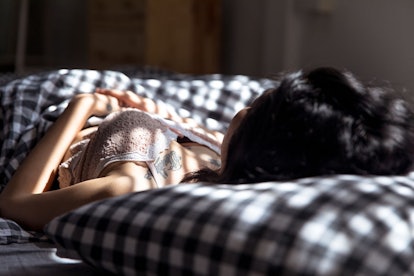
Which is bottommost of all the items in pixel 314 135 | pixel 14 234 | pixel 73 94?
pixel 14 234

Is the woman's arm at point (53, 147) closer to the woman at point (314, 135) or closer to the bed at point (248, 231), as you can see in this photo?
the woman at point (314, 135)

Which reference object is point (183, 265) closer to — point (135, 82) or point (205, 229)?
point (205, 229)

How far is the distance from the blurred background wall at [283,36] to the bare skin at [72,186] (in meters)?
0.69

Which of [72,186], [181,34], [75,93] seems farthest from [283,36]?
[72,186]

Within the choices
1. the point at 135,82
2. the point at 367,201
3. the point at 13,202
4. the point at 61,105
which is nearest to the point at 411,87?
the point at 135,82

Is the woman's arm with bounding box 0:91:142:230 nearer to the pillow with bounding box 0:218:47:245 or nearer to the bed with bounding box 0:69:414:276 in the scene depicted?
the pillow with bounding box 0:218:47:245

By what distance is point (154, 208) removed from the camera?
1.02 meters

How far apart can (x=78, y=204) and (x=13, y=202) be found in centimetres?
19

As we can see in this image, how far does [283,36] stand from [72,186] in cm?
201

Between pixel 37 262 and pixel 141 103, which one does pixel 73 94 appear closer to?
pixel 141 103

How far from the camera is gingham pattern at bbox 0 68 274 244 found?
177cm

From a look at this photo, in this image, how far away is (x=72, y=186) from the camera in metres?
1.41

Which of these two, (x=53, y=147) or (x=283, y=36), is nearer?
(x=53, y=147)

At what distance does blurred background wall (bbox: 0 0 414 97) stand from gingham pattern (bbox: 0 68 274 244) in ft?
1.35
